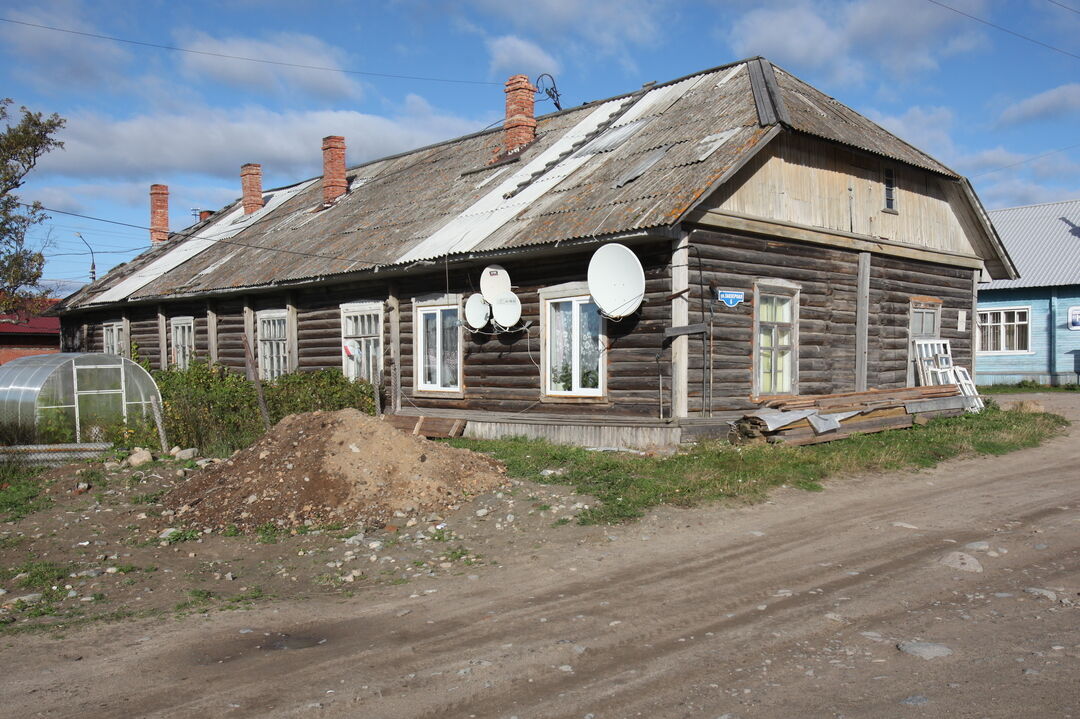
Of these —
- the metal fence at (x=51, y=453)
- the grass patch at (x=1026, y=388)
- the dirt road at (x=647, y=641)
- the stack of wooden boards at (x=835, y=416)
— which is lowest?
the dirt road at (x=647, y=641)

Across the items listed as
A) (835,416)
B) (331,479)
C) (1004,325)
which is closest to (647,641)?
(331,479)

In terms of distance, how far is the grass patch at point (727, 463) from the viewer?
9.44 metres

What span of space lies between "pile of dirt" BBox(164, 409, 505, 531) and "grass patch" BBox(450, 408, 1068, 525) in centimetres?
115

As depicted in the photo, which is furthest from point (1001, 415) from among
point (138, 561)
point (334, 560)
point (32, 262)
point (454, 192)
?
point (32, 262)

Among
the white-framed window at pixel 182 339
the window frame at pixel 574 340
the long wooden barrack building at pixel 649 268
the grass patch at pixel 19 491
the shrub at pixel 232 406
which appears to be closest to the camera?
the grass patch at pixel 19 491

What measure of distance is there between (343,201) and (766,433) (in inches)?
574

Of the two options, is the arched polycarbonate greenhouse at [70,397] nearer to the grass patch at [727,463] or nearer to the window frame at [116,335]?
the grass patch at [727,463]

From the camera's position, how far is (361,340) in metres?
17.6

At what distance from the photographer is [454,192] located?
60.5 ft

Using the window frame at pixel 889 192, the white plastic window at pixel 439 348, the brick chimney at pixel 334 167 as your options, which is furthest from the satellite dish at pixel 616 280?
the brick chimney at pixel 334 167

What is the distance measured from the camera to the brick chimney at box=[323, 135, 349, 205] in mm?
23594

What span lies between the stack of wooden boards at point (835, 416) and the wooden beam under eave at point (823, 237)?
258cm

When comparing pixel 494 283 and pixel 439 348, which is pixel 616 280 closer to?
pixel 494 283

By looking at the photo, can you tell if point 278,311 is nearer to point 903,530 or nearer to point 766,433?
point 766,433
